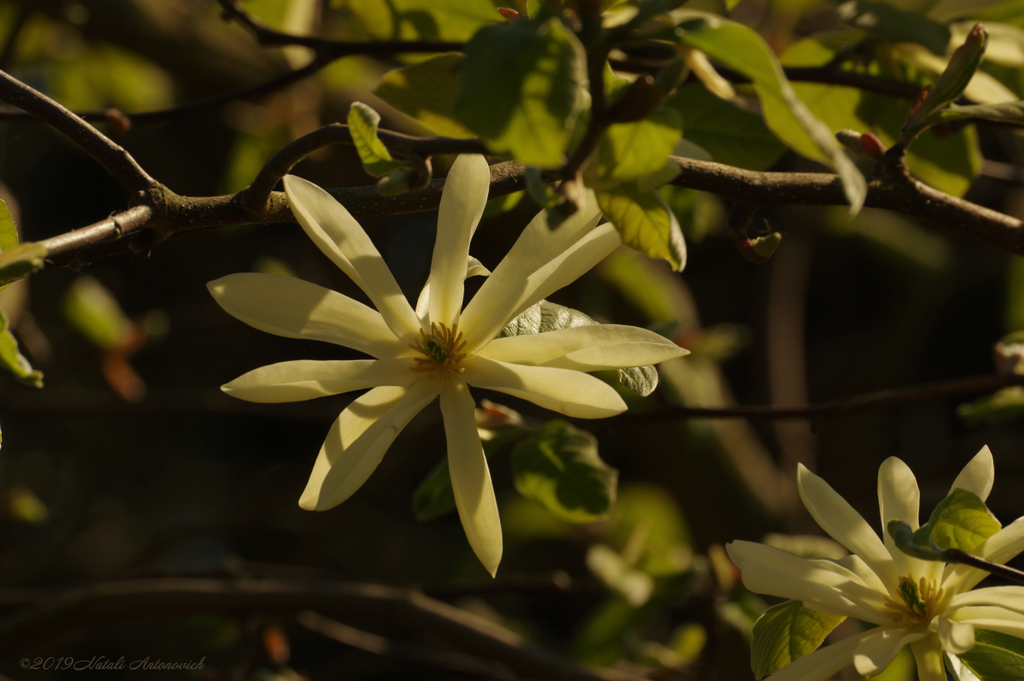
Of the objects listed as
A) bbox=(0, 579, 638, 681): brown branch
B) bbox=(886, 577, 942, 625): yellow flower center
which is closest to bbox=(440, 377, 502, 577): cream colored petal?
bbox=(886, 577, 942, 625): yellow flower center

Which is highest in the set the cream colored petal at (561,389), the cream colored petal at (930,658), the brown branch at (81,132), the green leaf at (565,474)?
the brown branch at (81,132)

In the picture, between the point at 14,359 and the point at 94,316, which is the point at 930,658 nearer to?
the point at 14,359

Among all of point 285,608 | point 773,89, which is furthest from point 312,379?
point 285,608

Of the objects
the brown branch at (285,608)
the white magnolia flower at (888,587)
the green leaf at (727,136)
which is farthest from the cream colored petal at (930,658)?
the brown branch at (285,608)

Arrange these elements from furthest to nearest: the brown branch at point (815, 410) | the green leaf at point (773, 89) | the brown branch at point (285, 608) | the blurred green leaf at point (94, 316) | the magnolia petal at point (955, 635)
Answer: the blurred green leaf at point (94, 316) → the brown branch at point (285, 608) → the brown branch at point (815, 410) → the magnolia petal at point (955, 635) → the green leaf at point (773, 89)

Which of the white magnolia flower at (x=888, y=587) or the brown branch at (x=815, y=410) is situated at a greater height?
the brown branch at (x=815, y=410)

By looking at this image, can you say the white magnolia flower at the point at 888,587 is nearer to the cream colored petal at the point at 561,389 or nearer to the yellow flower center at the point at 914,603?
the yellow flower center at the point at 914,603

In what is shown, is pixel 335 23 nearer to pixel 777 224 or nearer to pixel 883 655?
pixel 777 224

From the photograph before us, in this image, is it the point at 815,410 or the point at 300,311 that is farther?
the point at 815,410
